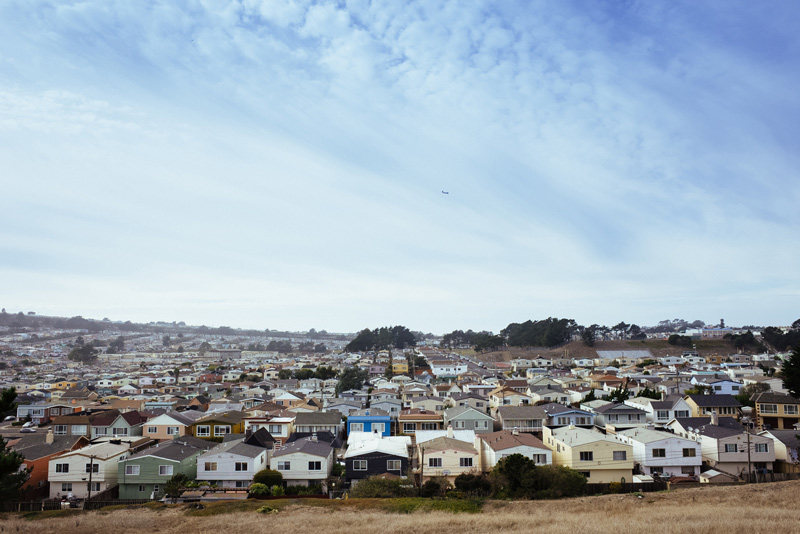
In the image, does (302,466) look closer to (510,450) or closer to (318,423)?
(318,423)

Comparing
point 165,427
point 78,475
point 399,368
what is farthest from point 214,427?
point 399,368

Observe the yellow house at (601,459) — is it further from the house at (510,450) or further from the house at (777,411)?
the house at (777,411)

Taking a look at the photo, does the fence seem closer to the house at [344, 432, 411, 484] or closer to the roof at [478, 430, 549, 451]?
the roof at [478, 430, 549, 451]

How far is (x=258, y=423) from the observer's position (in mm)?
38281

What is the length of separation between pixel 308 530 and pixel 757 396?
120 feet

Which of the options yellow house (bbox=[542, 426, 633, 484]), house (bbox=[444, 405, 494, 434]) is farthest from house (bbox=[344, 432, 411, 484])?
house (bbox=[444, 405, 494, 434])

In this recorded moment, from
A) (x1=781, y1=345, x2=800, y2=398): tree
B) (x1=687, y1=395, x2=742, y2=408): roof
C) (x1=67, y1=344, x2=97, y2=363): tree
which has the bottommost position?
(x1=67, y1=344, x2=97, y2=363): tree

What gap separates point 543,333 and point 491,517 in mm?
A: 94595

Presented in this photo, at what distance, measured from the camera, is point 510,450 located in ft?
91.8

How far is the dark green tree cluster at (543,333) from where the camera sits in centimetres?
10800

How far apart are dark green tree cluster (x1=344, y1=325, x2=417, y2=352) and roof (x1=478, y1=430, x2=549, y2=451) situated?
94114 millimetres

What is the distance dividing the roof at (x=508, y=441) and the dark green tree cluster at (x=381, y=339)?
309ft

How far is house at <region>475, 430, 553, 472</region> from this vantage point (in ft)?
92.0

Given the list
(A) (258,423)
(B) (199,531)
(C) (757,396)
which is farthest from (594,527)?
(C) (757,396)
